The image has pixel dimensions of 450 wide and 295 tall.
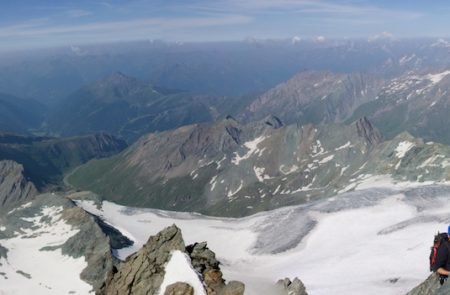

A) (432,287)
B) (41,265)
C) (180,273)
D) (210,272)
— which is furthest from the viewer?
(41,265)

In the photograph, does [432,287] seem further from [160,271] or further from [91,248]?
[91,248]

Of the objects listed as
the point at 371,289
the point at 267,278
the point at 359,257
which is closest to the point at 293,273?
the point at 267,278

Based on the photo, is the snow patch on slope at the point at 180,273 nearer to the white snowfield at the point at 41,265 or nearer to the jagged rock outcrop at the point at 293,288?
the jagged rock outcrop at the point at 293,288

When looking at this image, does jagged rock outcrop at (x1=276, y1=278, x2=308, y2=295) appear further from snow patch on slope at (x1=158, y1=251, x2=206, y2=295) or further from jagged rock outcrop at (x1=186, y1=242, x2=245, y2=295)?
snow patch on slope at (x1=158, y1=251, x2=206, y2=295)

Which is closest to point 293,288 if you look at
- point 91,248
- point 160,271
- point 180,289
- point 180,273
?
point 160,271

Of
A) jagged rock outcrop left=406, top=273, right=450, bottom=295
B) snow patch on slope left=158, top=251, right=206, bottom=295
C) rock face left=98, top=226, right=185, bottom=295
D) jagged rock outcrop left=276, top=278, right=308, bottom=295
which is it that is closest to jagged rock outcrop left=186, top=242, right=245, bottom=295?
snow patch on slope left=158, top=251, right=206, bottom=295

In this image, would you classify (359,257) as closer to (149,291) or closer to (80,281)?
(149,291)

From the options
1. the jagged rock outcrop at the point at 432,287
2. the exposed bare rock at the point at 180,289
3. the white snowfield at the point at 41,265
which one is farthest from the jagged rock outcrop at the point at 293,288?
the white snowfield at the point at 41,265
